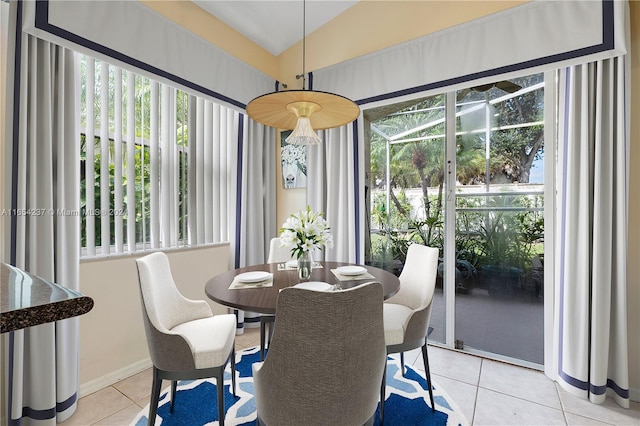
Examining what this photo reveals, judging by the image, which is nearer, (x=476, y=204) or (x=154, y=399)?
(x=154, y=399)

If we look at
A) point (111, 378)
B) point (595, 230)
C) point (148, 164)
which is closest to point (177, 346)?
point (111, 378)

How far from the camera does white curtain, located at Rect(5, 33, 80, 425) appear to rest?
162 centimetres

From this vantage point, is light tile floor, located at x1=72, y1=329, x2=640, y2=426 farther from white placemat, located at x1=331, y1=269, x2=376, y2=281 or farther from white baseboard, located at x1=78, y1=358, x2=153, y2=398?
white placemat, located at x1=331, y1=269, x2=376, y2=281

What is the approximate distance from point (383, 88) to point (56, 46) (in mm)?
2263

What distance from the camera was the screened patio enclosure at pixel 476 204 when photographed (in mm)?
2320

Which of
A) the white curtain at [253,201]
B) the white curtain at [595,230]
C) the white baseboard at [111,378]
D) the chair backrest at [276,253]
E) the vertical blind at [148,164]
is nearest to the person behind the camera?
the white curtain at [595,230]

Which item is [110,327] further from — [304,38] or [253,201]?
[304,38]

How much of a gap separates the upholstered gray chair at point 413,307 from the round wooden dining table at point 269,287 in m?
0.22

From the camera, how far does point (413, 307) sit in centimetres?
201

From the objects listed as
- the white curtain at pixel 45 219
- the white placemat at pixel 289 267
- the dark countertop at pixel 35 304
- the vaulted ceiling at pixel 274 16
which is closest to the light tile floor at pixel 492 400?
the white curtain at pixel 45 219

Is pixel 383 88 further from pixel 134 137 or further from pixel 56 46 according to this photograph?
pixel 56 46

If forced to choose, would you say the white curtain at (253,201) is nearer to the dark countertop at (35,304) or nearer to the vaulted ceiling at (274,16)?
the vaulted ceiling at (274,16)

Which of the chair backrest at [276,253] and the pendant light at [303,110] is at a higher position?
the pendant light at [303,110]

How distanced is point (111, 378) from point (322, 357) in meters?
1.95
